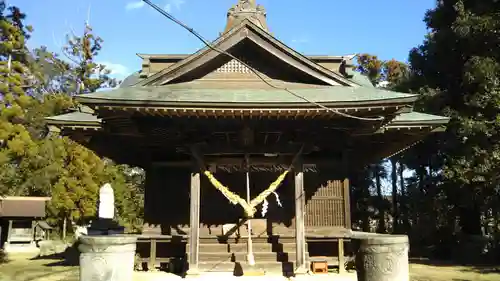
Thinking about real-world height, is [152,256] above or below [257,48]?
below

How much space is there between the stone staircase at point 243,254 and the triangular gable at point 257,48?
486 centimetres

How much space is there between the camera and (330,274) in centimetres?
1148

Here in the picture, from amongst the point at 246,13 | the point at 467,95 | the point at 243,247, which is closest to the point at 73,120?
the point at 243,247

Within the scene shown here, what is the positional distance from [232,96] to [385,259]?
5.35 metres

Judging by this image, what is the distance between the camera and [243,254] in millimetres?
11445

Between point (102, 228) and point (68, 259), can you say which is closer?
point (102, 228)

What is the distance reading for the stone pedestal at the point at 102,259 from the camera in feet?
23.4

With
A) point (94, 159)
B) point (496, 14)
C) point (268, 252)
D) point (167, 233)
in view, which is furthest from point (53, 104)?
point (496, 14)

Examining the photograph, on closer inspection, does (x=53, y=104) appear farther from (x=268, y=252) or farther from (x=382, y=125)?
(x=382, y=125)

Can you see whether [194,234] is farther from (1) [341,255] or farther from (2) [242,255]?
(1) [341,255]

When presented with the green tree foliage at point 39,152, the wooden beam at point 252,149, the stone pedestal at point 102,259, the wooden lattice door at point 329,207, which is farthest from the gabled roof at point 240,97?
the green tree foliage at point 39,152

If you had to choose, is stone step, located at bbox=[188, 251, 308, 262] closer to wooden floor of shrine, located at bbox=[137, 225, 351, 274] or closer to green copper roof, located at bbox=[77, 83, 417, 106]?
wooden floor of shrine, located at bbox=[137, 225, 351, 274]

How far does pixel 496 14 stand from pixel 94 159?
942 inches

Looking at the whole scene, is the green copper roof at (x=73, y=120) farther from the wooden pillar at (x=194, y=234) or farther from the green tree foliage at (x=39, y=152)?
the green tree foliage at (x=39, y=152)
